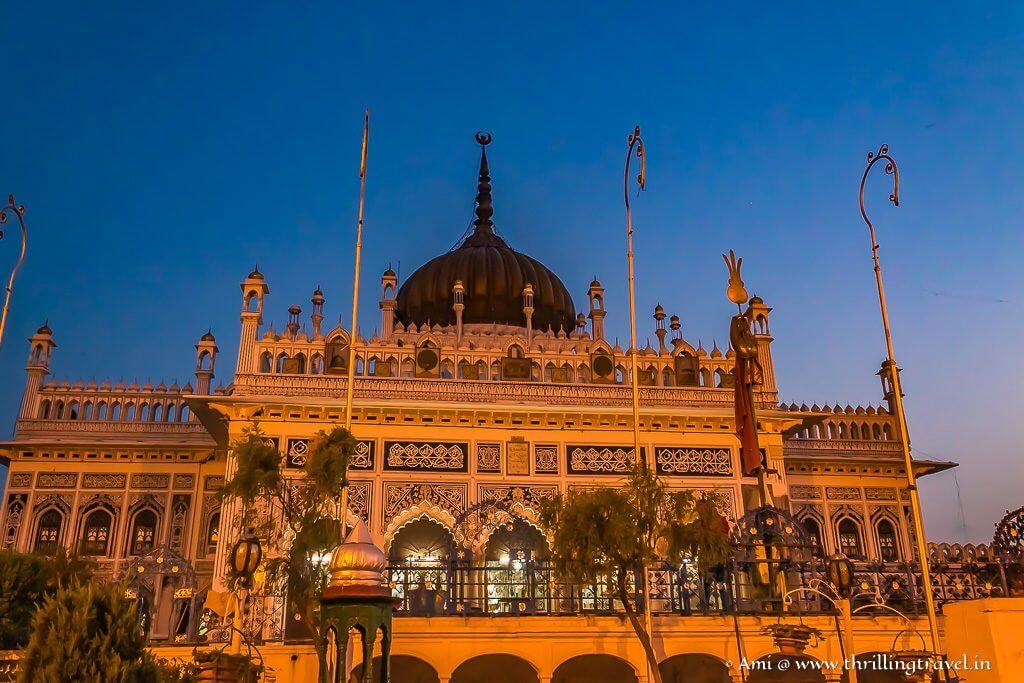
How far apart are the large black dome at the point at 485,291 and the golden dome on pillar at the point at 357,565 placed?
1794cm

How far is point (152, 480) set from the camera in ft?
83.1

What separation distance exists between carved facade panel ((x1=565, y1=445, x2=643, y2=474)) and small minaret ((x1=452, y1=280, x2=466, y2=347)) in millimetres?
4167

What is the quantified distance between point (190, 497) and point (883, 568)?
17116mm

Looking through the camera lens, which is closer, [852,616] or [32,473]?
[852,616]

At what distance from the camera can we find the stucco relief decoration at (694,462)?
23047mm

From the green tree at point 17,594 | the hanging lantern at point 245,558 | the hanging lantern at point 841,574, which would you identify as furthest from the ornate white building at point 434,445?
the hanging lantern at point 245,558

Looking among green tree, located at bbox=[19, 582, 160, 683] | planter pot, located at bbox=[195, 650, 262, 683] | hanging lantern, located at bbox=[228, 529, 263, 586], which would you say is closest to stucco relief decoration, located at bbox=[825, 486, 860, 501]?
hanging lantern, located at bbox=[228, 529, 263, 586]

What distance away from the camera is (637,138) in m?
20.2

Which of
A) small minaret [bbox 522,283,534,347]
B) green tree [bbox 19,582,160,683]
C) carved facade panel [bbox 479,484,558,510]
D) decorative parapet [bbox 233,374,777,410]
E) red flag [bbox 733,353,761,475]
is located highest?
small minaret [bbox 522,283,534,347]

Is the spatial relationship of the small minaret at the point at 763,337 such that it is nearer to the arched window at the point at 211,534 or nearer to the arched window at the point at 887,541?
the arched window at the point at 887,541

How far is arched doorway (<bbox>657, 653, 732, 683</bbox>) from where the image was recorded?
1966cm

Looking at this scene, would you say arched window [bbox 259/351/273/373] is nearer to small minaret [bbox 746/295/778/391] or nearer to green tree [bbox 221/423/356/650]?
green tree [bbox 221/423/356/650]

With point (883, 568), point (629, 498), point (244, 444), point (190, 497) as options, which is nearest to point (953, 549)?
point (883, 568)

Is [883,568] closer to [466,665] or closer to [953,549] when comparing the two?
[953,549]
